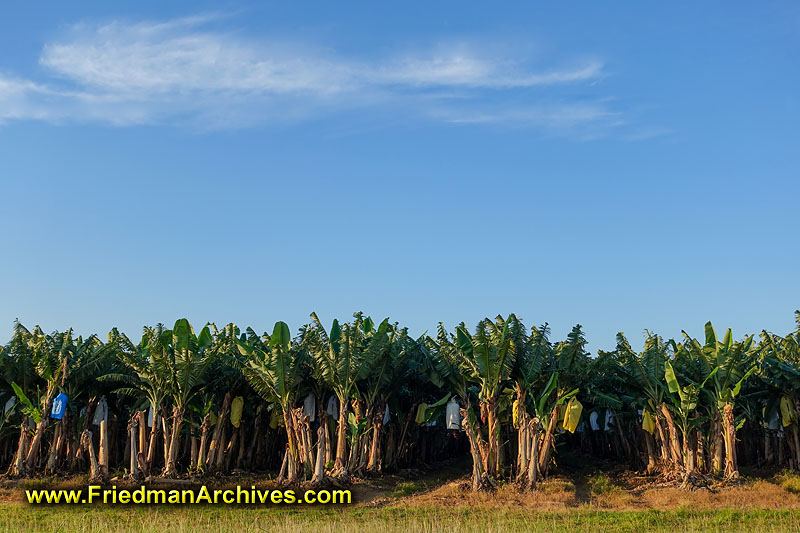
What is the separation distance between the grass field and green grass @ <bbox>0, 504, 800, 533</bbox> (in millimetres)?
24

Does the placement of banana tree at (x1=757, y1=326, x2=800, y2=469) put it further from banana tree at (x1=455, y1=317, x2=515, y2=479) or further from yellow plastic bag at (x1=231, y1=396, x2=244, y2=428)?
yellow plastic bag at (x1=231, y1=396, x2=244, y2=428)

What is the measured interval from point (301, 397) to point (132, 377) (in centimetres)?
533

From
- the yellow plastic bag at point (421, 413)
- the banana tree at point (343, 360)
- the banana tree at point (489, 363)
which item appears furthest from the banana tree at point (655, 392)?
the banana tree at point (343, 360)

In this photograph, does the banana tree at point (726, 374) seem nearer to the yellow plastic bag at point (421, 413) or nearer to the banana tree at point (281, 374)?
the yellow plastic bag at point (421, 413)

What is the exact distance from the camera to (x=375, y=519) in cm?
1602

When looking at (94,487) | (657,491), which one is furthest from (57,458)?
(657,491)

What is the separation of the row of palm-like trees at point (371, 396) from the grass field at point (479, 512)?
1073 mm

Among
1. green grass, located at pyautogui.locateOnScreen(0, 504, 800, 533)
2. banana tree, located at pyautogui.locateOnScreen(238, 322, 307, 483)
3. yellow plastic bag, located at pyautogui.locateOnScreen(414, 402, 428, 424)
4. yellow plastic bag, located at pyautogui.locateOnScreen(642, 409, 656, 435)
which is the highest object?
banana tree, located at pyautogui.locateOnScreen(238, 322, 307, 483)

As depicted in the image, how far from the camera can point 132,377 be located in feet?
70.2

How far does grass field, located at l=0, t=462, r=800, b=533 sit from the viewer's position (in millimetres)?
14969

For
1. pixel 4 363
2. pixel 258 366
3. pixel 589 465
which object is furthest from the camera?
pixel 589 465

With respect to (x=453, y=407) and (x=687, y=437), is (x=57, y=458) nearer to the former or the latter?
(x=453, y=407)

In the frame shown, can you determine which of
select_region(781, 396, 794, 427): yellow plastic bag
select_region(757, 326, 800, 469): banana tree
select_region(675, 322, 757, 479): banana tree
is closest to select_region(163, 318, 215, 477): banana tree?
select_region(675, 322, 757, 479): banana tree

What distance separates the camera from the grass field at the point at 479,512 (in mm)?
14969
